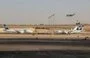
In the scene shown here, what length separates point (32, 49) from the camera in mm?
34938

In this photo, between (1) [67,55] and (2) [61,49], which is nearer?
(1) [67,55]

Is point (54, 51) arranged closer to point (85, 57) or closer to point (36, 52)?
point (36, 52)

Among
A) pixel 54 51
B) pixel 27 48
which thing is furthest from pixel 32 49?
pixel 54 51

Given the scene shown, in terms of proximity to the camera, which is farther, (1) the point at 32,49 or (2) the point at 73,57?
(1) the point at 32,49

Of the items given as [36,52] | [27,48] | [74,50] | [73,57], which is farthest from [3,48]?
[73,57]

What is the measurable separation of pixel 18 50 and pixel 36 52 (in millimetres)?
2345

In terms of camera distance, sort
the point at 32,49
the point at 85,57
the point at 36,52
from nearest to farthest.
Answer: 1. the point at 85,57
2. the point at 36,52
3. the point at 32,49

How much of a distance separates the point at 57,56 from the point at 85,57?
254cm

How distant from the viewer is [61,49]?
115 feet

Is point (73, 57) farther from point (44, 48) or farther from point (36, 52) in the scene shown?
point (44, 48)

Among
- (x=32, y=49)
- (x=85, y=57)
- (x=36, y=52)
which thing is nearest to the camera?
(x=85, y=57)

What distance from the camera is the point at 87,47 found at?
36375mm

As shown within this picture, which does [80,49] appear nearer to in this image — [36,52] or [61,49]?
[61,49]

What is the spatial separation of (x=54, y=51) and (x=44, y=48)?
251 cm
